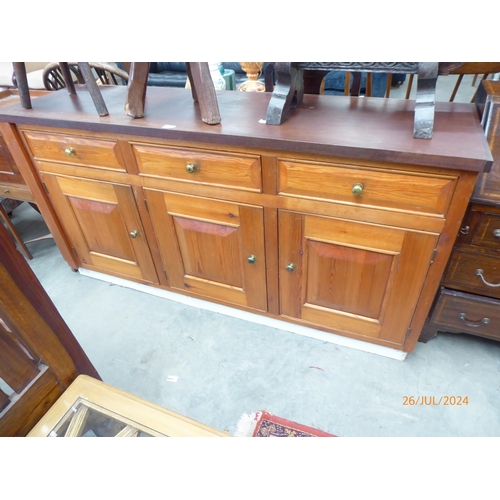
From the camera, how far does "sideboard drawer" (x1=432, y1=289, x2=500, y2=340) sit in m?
1.17

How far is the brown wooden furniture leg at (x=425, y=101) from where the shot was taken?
89 cm

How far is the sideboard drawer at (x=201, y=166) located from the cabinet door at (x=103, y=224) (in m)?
0.18

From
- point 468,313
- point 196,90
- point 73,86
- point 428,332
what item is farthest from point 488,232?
point 73,86

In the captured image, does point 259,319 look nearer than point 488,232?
No

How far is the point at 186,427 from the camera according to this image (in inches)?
29.6

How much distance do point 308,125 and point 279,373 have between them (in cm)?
90

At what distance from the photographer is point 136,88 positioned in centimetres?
110

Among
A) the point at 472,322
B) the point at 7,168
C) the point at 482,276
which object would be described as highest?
the point at 7,168

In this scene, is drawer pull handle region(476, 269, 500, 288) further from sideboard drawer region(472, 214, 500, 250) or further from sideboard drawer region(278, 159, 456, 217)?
sideboard drawer region(278, 159, 456, 217)

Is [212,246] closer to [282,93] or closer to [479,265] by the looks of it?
[282,93]

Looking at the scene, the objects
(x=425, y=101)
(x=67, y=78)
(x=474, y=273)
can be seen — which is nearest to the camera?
(x=425, y=101)

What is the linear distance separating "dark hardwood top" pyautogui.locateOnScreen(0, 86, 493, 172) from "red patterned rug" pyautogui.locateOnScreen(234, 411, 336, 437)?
0.89 m
